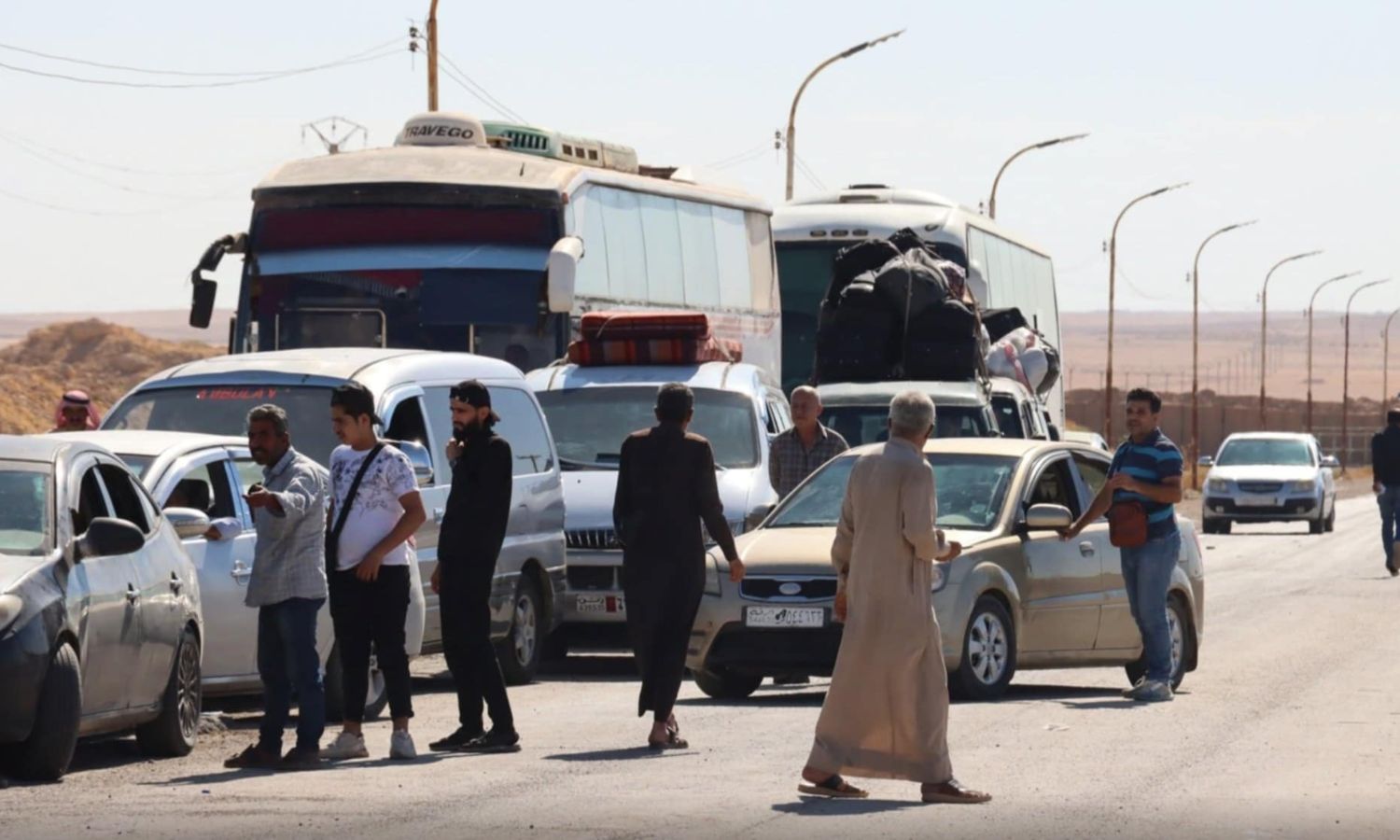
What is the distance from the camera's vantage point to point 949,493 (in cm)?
1630

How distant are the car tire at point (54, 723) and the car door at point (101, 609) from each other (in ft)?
0.87

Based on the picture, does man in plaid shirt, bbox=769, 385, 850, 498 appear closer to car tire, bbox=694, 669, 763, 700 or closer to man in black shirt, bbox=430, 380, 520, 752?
car tire, bbox=694, 669, 763, 700

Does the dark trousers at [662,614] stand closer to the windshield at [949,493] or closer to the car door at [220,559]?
the car door at [220,559]

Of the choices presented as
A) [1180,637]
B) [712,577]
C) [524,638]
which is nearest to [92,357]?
[524,638]

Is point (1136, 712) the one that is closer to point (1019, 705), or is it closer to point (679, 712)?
point (1019, 705)

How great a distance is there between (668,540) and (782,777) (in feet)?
5.26

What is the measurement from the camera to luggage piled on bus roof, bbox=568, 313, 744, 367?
20.9 metres

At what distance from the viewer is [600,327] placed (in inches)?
822

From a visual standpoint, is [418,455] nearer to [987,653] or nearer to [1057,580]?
[987,653]

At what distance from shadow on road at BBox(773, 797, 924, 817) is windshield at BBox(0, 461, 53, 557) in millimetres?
3427

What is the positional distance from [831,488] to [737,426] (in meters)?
3.68

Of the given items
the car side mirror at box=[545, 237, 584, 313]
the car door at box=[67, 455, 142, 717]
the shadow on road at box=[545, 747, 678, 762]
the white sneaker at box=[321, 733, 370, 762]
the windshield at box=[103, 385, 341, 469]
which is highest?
the car side mirror at box=[545, 237, 584, 313]

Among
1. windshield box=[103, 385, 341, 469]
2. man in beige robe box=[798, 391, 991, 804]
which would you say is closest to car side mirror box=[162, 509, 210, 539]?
windshield box=[103, 385, 341, 469]

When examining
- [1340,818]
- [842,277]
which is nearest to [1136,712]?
[1340,818]
